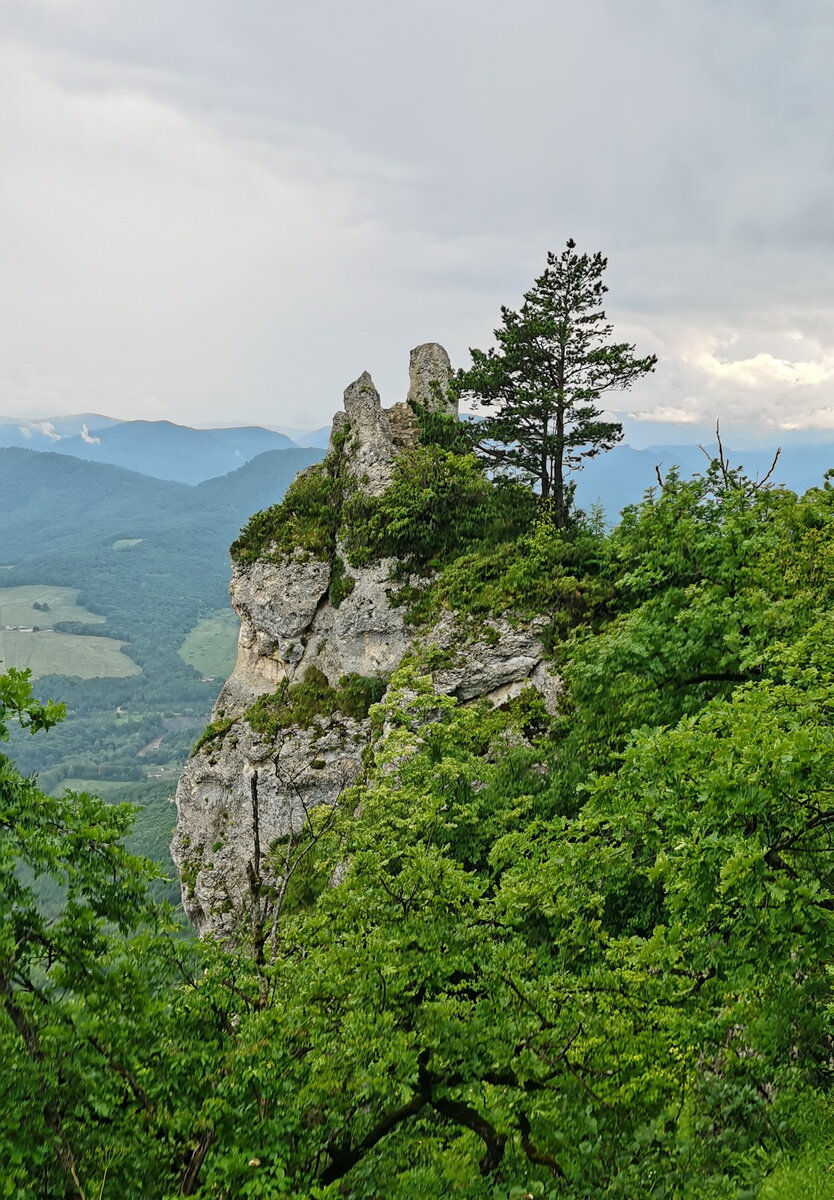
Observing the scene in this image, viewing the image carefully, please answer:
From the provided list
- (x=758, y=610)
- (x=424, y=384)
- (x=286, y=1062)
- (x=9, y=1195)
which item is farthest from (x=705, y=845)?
(x=424, y=384)

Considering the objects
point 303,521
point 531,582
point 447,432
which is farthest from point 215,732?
point 447,432

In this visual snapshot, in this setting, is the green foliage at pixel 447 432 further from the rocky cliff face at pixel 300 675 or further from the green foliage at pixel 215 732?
the green foliage at pixel 215 732

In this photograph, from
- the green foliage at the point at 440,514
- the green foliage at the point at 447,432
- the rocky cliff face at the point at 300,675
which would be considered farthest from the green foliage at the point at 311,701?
the green foliage at the point at 447,432

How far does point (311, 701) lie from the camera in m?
30.8

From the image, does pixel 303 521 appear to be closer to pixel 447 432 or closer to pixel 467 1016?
pixel 447 432

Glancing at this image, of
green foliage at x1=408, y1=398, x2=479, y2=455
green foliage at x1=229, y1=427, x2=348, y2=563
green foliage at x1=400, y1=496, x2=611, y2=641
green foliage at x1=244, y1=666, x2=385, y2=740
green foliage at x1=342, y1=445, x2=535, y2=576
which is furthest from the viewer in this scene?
green foliage at x1=229, y1=427, x2=348, y2=563

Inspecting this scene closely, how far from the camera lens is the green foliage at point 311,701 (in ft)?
96.4

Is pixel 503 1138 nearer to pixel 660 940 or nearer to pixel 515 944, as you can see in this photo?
pixel 515 944

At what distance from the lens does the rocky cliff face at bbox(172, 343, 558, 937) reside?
90.9 ft

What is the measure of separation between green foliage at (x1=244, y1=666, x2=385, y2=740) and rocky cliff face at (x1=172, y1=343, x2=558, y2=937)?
0.08 metres

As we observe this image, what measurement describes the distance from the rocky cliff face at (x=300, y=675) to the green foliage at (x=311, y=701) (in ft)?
0.26

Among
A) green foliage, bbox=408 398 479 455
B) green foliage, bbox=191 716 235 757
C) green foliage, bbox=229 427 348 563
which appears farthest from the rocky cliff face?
green foliage, bbox=408 398 479 455

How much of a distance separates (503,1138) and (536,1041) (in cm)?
115

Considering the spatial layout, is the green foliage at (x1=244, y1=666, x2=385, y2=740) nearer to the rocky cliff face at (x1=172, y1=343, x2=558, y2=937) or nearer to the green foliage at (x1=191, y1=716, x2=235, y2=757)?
the rocky cliff face at (x1=172, y1=343, x2=558, y2=937)
